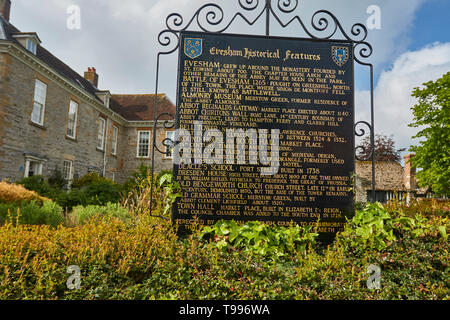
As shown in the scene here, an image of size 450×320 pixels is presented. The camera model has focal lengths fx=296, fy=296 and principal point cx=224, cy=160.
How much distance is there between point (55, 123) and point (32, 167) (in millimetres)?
3100

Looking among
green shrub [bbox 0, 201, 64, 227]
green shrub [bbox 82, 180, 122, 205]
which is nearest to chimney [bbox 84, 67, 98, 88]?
green shrub [bbox 82, 180, 122, 205]

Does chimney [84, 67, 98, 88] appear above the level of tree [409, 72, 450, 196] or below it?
above

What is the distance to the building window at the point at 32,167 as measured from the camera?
625 inches

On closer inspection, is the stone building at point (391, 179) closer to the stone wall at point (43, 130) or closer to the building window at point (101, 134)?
the building window at point (101, 134)

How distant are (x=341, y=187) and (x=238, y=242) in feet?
7.47

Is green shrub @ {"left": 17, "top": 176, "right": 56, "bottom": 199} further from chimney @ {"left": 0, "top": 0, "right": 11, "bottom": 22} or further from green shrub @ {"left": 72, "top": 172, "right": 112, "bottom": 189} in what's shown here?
chimney @ {"left": 0, "top": 0, "right": 11, "bottom": 22}

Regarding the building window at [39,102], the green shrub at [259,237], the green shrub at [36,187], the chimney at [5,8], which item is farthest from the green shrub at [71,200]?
the chimney at [5,8]

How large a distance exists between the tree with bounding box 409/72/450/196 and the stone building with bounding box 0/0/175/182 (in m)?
21.0

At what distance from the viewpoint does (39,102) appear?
16906 millimetres

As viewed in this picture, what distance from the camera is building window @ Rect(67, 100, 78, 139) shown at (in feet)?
65.9

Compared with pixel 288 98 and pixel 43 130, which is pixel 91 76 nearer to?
A: pixel 43 130

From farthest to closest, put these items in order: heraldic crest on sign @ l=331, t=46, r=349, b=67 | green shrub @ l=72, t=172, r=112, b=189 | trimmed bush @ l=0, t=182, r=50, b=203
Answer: green shrub @ l=72, t=172, r=112, b=189
trimmed bush @ l=0, t=182, r=50, b=203
heraldic crest on sign @ l=331, t=46, r=349, b=67

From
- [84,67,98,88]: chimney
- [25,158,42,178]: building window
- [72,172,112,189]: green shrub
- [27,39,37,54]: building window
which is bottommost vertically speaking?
[72,172,112,189]: green shrub
